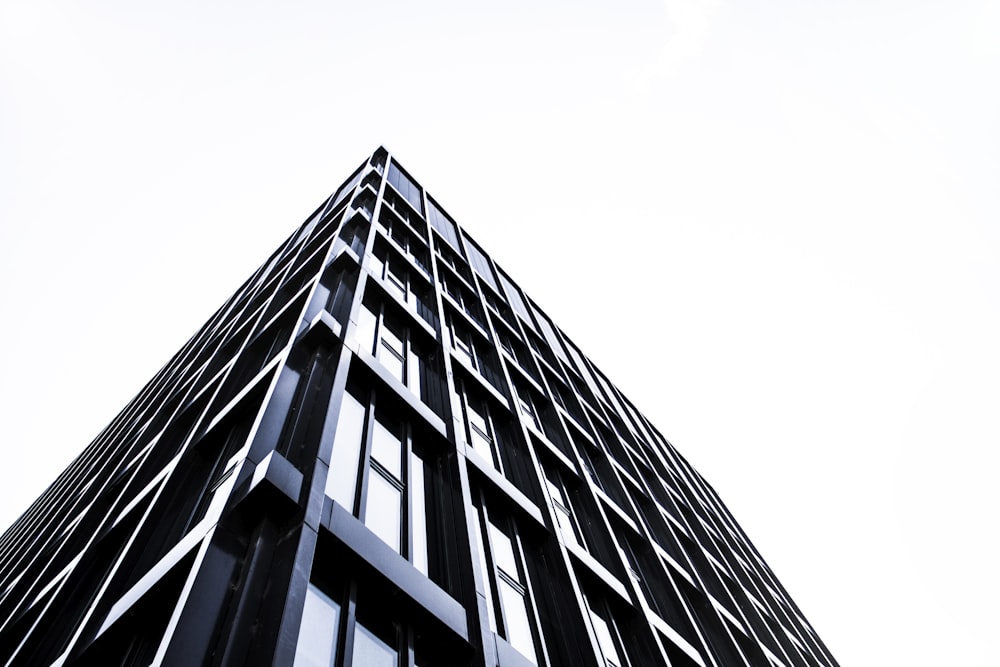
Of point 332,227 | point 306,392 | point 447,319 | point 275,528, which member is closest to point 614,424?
point 447,319

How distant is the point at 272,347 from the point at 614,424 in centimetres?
2159

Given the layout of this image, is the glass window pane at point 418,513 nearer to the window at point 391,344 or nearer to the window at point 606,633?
the window at point 391,344

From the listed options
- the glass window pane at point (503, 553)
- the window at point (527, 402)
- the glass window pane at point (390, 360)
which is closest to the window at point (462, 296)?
the window at point (527, 402)

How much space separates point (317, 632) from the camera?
625 centimetres

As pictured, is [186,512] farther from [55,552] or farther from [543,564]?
[55,552]

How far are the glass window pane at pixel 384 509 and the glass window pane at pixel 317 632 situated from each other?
156 centimetres

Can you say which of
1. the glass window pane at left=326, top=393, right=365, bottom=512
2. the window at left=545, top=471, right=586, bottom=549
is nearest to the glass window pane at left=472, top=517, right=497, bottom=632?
the glass window pane at left=326, top=393, right=365, bottom=512

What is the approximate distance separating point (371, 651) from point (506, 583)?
4198 mm

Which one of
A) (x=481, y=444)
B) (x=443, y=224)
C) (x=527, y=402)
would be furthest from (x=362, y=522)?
(x=443, y=224)

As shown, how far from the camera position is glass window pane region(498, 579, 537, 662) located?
9.45 m

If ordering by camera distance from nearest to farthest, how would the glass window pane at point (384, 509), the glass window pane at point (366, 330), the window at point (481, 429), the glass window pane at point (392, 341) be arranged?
the glass window pane at point (384, 509), the glass window pane at point (366, 330), the glass window pane at point (392, 341), the window at point (481, 429)

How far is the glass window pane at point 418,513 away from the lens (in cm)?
884

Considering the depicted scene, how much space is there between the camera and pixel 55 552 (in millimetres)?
16125

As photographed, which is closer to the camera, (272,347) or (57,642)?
(57,642)
